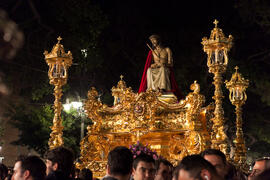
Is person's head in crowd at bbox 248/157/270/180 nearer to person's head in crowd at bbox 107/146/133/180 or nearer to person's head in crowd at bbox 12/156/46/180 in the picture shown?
person's head in crowd at bbox 107/146/133/180

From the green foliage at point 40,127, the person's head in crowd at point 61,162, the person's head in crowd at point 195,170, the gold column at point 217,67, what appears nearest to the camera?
the person's head in crowd at point 195,170

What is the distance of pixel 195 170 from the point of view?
372 cm

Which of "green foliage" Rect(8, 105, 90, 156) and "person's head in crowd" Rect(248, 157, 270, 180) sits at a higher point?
"green foliage" Rect(8, 105, 90, 156)

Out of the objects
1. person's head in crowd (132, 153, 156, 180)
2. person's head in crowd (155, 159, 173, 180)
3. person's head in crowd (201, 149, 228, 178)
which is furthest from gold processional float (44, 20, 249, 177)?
person's head in crowd (201, 149, 228, 178)

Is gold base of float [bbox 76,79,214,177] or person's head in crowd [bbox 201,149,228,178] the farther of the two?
gold base of float [bbox 76,79,214,177]

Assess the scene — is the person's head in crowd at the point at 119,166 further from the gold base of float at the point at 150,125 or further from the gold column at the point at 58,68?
the gold column at the point at 58,68

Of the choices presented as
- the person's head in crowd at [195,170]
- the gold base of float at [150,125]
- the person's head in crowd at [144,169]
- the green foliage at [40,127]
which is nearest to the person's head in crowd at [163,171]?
the person's head in crowd at [144,169]

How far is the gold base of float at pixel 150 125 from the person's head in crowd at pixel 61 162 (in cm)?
1042

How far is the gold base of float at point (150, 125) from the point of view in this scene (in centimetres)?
1603

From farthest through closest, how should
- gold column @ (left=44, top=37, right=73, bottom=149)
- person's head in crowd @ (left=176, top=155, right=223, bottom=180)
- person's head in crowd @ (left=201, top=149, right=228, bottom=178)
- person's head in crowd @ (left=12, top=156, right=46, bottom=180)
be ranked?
gold column @ (left=44, top=37, right=73, bottom=149) → person's head in crowd @ (left=201, top=149, right=228, bottom=178) → person's head in crowd @ (left=12, top=156, right=46, bottom=180) → person's head in crowd @ (left=176, top=155, right=223, bottom=180)

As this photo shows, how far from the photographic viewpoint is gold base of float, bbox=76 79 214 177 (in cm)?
1603

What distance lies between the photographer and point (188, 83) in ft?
87.4

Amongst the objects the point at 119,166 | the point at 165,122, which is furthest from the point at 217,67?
the point at 119,166

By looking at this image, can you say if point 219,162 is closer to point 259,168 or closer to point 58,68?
point 259,168
